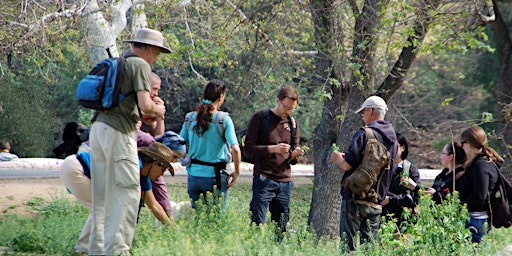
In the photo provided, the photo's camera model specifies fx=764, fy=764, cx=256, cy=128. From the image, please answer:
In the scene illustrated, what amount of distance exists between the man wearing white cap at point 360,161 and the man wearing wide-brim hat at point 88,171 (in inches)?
62.4

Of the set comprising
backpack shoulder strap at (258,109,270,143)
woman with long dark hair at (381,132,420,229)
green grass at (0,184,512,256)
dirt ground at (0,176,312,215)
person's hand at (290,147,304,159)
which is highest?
backpack shoulder strap at (258,109,270,143)

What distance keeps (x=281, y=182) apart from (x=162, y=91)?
63.0 ft

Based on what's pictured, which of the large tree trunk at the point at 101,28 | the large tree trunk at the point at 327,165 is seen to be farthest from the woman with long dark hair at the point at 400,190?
the large tree trunk at the point at 101,28

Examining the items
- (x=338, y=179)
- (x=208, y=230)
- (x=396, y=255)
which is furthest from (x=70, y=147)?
(x=338, y=179)

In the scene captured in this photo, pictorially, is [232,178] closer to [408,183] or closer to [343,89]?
[408,183]

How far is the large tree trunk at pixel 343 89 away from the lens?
10.5 meters

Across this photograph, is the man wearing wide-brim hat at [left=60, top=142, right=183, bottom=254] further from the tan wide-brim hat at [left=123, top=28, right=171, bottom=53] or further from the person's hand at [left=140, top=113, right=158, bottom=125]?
the tan wide-brim hat at [left=123, top=28, right=171, bottom=53]

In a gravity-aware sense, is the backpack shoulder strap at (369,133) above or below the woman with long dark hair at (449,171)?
above

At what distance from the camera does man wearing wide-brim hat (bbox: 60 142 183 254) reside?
6227 mm

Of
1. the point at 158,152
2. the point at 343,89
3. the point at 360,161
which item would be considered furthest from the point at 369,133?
the point at 343,89

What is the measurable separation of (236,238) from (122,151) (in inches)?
59.6

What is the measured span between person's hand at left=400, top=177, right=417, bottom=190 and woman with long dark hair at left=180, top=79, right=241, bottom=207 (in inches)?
67.3

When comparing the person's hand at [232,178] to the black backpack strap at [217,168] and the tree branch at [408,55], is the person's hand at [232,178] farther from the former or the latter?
the tree branch at [408,55]

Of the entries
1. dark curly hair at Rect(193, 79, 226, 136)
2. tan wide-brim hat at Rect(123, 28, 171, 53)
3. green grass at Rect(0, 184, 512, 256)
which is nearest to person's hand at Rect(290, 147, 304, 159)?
green grass at Rect(0, 184, 512, 256)
